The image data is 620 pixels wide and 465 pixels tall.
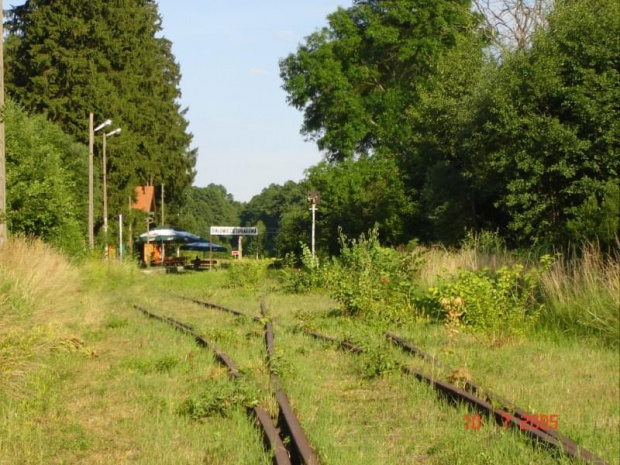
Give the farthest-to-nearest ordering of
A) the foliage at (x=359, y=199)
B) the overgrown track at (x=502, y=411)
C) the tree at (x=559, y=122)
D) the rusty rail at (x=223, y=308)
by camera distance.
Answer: the foliage at (x=359, y=199) < the tree at (x=559, y=122) < the rusty rail at (x=223, y=308) < the overgrown track at (x=502, y=411)

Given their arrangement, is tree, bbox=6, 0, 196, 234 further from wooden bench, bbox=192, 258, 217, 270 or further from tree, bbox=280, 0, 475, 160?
tree, bbox=280, 0, 475, 160

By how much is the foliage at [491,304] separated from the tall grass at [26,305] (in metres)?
5.94

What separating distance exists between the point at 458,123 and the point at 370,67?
20147 millimetres

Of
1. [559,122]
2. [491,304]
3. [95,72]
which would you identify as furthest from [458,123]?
[95,72]

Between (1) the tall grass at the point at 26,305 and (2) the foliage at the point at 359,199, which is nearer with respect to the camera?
(1) the tall grass at the point at 26,305

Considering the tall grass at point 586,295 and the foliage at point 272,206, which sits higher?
the foliage at point 272,206

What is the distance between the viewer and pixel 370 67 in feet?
148

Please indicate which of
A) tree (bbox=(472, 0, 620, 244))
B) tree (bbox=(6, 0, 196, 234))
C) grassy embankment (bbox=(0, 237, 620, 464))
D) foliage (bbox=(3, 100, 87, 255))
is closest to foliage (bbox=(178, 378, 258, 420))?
grassy embankment (bbox=(0, 237, 620, 464))

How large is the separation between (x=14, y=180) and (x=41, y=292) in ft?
38.3

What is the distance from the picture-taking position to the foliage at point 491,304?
11234 millimetres
